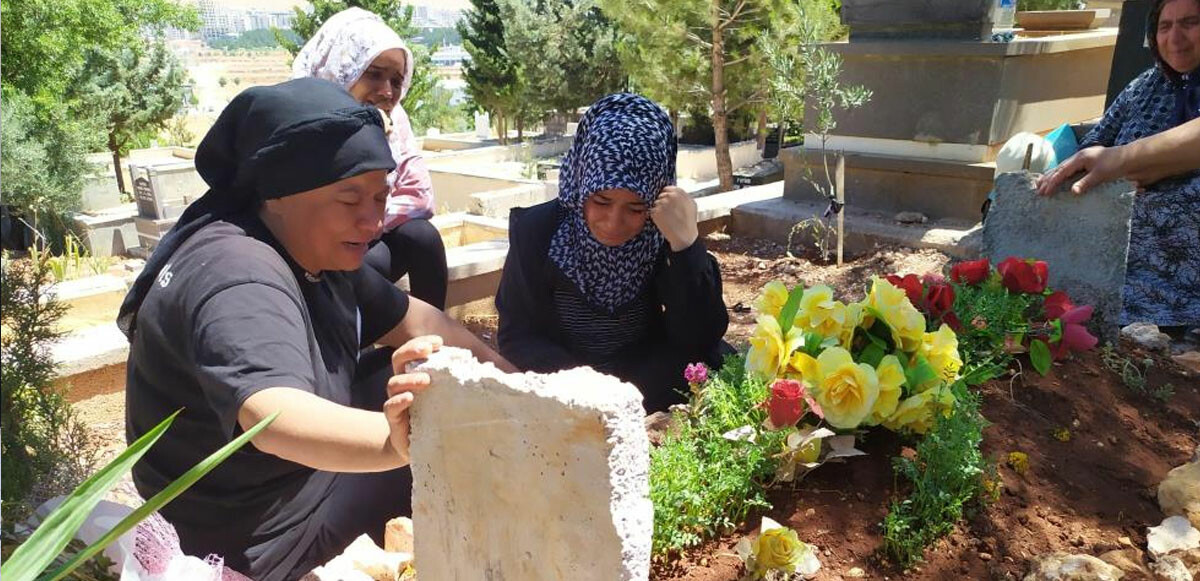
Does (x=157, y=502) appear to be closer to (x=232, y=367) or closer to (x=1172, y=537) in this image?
(x=232, y=367)

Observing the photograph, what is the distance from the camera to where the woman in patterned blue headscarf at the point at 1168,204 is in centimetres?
319

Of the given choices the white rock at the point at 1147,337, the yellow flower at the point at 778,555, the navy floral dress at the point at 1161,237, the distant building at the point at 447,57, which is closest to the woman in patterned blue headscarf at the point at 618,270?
the yellow flower at the point at 778,555

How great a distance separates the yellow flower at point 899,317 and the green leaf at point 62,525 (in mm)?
1546

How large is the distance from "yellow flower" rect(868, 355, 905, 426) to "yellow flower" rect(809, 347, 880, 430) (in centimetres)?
3

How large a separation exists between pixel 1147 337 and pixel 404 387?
2.74 m

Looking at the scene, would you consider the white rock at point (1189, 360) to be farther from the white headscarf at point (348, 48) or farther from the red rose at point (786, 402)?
the white headscarf at point (348, 48)

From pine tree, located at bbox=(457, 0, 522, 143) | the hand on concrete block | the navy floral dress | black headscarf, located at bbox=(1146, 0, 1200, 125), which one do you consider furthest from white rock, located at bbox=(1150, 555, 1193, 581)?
pine tree, located at bbox=(457, 0, 522, 143)

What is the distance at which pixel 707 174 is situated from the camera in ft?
59.4

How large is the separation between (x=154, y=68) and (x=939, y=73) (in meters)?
22.2

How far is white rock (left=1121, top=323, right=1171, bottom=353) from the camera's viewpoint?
2795 mm

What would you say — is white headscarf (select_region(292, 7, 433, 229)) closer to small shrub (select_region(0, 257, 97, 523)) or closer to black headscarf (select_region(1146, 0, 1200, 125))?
small shrub (select_region(0, 257, 97, 523))

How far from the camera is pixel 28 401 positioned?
1.38 meters

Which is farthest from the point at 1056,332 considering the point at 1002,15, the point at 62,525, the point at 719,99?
the point at 719,99

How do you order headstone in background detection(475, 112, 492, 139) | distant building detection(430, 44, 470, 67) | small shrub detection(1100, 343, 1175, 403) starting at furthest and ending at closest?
distant building detection(430, 44, 470, 67) < headstone in background detection(475, 112, 492, 139) < small shrub detection(1100, 343, 1175, 403)
